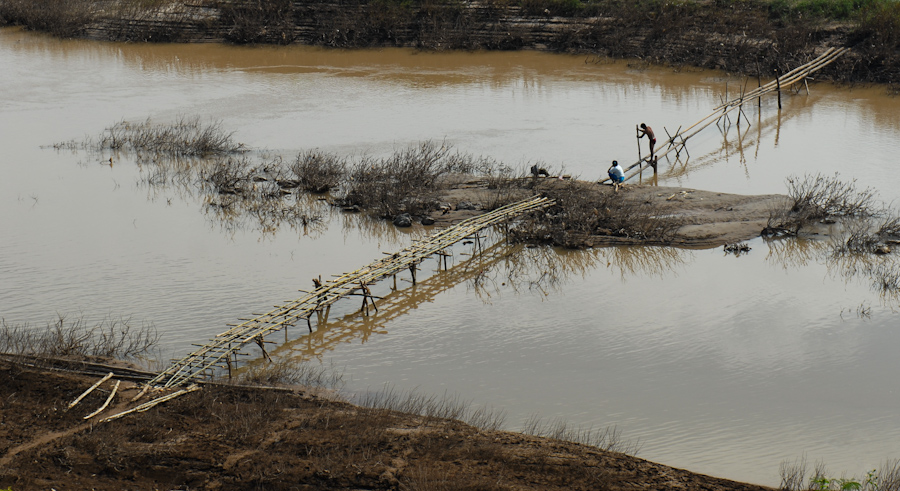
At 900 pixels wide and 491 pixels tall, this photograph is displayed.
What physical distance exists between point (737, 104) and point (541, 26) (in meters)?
10.1

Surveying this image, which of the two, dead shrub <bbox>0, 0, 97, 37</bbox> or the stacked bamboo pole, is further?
dead shrub <bbox>0, 0, 97, 37</bbox>

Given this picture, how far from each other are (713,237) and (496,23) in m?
17.3

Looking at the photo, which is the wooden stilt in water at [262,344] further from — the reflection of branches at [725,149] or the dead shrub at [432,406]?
the reflection of branches at [725,149]

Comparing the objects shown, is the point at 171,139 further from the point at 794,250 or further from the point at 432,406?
the point at 794,250

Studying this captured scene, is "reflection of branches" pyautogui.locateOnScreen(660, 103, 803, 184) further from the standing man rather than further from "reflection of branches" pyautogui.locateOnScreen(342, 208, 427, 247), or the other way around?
"reflection of branches" pyautogui.locateOnScreen(342, 208, 427, 247)

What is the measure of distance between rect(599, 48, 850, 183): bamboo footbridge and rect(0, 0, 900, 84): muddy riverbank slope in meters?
0.68

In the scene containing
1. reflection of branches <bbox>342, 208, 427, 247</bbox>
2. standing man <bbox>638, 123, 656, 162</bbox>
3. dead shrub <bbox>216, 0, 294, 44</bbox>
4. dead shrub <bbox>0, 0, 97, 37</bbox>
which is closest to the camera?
reflection of branches <bbox>342, 208, 427, 247</bbox>

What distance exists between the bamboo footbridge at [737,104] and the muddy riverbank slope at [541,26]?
68cm

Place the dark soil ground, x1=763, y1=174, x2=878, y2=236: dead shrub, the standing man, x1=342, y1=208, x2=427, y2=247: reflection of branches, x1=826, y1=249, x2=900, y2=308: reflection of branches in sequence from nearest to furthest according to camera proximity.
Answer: the dark soil ground
x1=826, y1=249, x2=900, y2=308: reflection of branches
x1=763, y1=174, x2=878, y2=236: dead shrub
x1=342, y1=208, x2=427, y2=247: reflection of branches
the standing man

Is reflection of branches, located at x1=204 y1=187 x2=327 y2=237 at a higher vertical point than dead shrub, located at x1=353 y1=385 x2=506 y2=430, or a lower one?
higher

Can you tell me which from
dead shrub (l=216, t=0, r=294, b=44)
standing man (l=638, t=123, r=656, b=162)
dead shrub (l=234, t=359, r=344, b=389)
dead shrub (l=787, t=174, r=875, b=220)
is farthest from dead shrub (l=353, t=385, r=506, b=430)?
dead shrub (l=216, t=0, r=294, b=44)

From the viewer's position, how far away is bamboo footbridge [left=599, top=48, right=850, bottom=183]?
16.3 metres

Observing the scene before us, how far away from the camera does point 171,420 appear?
24.1 feet

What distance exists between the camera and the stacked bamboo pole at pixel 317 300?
8.46 meters
